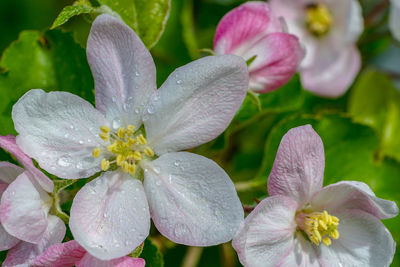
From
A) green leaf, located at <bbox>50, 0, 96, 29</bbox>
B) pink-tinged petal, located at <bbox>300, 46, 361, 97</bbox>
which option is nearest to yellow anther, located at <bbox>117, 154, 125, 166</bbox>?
green leaf, located at <bbox>50, 0, 96, 29</bbox>

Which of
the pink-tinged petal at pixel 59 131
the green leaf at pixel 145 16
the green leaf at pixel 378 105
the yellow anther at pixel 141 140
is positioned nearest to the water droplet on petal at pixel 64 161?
the pink-tinged petal at pixel 59 131

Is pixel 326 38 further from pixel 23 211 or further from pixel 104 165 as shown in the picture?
pixel 23 211

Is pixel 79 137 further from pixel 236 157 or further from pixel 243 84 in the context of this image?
pixel 236 157

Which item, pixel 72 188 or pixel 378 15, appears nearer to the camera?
pixel 72 188

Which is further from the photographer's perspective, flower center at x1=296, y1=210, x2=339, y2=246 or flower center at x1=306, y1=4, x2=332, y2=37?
flower center at x1=306, y1=4, x2=332, y2=37

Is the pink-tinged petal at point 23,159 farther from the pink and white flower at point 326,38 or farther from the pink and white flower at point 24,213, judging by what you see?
the pink and white flower at point 326,38

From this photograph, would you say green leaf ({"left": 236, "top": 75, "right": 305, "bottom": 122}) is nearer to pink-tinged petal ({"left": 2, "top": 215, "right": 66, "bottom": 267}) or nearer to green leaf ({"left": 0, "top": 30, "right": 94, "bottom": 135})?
green leaf ({"left": 0, "top": 30, "right": 94, "bottom": 135})

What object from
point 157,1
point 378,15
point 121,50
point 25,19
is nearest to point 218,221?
point 121,50
